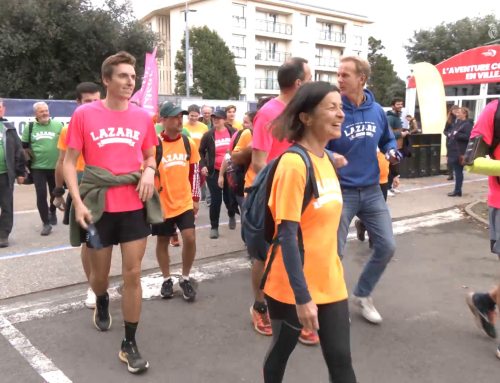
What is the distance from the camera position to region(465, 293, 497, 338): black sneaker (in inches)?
143

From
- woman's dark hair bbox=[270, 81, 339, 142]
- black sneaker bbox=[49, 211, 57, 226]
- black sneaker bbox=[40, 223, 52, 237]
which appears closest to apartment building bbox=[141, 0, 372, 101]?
black sneaker bbox=[49, 211, 57, 226]

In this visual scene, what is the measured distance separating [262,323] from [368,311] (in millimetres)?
935

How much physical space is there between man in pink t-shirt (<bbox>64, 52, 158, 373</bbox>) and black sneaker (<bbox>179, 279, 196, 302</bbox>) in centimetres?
118

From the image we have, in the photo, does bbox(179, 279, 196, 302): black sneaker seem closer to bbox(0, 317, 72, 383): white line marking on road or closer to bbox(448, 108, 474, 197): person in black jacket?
bbox(0, 317, 72, 383): white line marking on road

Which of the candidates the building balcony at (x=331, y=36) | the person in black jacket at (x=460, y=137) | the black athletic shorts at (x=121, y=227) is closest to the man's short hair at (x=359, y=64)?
the black athletic shorts at (x=121, y=227)

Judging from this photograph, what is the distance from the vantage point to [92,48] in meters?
24.1

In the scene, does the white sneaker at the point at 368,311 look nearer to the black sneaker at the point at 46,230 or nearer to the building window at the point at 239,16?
the black sneaker at the point at 46,230

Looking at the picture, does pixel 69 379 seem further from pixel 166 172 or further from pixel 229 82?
pixel 229 82

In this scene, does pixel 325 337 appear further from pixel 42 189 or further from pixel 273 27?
pixel 273 27

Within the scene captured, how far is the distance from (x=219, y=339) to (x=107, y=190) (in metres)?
1.48

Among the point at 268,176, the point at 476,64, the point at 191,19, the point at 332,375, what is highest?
the point at 191,19

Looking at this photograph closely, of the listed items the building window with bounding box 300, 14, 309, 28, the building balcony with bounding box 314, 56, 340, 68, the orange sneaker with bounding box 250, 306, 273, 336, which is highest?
the building window with bounding box 300, 14, 309, 28

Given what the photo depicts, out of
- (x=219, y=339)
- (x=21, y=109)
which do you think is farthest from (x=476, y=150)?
(x=21, y=109)

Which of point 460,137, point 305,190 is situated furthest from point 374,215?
point 460,137
